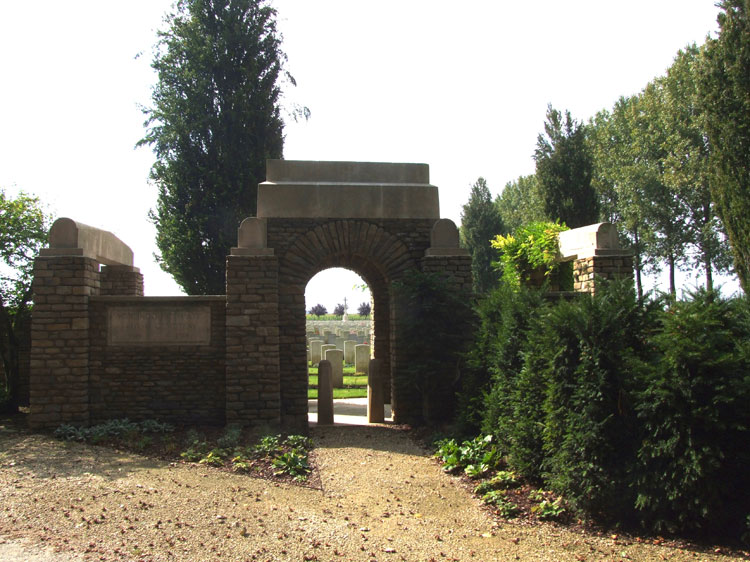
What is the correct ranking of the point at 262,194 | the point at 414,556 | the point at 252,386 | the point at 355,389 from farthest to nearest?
the point at 355,389 → the point at 262,194 → the point at 252,386 → the point at 414,556

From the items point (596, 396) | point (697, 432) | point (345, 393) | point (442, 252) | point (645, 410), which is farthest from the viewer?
point (345, 393)

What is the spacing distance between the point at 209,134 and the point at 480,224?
71.6ft

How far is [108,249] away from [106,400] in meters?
2.79

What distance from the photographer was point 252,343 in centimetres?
977

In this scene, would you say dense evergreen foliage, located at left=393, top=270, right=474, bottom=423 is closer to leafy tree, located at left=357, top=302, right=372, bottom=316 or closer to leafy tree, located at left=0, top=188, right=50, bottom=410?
leafy tree, located at left=0, top=188, right=50, bottom=410

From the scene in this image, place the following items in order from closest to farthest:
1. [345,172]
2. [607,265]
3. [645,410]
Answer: [645,410], [607,265], [345,172]

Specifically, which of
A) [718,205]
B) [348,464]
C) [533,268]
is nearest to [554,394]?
[348,464]

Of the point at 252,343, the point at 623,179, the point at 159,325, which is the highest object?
the point at 623,179

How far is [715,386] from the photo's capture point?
5008 millimetres

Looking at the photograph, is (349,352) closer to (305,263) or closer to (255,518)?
(305,263)

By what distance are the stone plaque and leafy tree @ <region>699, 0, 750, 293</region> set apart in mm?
13181

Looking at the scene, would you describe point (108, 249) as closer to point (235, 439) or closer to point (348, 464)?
point (235, 439)

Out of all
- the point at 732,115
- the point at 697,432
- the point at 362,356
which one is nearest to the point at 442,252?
the point at 697,432

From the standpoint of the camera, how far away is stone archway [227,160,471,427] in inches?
A: 390
